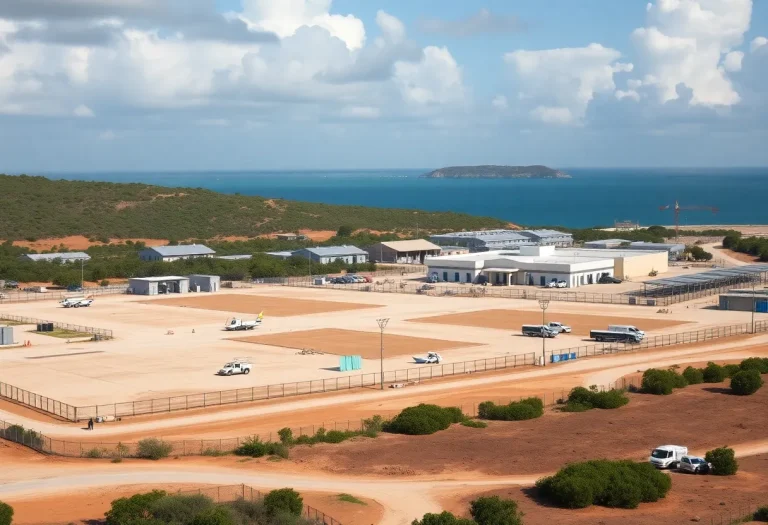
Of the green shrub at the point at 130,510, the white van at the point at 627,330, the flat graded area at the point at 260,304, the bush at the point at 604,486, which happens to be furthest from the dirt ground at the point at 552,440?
the flat graded area at the point at 260,304

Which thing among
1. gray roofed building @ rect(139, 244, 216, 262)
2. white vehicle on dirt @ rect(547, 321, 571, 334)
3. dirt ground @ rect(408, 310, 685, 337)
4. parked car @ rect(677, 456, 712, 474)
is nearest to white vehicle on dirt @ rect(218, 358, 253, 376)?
white vehicle on dirt @ rect(547, 321, 571, 334)

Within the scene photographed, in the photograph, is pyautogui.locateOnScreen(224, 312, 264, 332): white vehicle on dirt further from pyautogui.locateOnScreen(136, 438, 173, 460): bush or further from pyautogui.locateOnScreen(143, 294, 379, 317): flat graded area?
pyautogui.locateOnScreen(136, 438, 173, 460): bush

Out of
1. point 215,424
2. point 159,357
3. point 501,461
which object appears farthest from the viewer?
point 159,357

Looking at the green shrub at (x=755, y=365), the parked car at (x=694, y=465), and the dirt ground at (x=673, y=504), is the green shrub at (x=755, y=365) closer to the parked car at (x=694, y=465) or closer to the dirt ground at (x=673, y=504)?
the parked car at (x=694, y=465)

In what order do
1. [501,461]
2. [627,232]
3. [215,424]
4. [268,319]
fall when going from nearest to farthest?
1. [501,461]
2. [215,424]
3. [268,319]
4. [627,232]

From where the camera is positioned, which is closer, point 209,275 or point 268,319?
point 268,319

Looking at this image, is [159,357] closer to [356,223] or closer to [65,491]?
[65,491]

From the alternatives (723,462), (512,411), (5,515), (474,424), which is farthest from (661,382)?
(5,515)

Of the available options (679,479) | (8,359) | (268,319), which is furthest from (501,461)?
(268,319)
